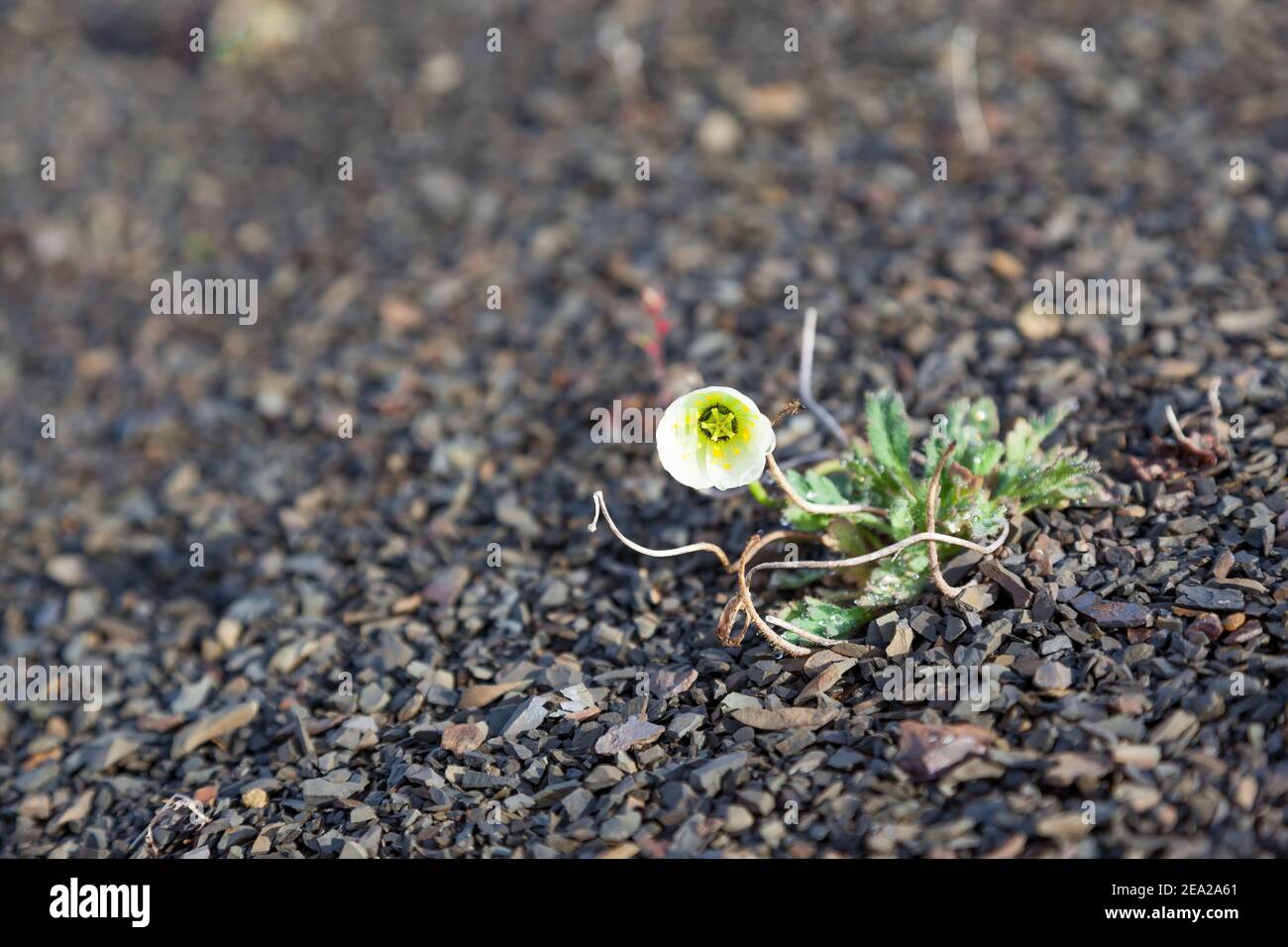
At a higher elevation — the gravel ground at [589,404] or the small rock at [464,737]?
the gravel ground at [589,404]

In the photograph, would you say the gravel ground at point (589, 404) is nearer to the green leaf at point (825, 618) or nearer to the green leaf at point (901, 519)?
the green leaf at point (825, 618)

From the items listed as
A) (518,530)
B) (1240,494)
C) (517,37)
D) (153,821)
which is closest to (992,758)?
(1240,494)

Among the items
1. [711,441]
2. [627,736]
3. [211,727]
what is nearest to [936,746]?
[627,736]

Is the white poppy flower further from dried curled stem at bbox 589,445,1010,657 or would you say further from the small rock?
the small rock

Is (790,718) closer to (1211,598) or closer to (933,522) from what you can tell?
(933,522)

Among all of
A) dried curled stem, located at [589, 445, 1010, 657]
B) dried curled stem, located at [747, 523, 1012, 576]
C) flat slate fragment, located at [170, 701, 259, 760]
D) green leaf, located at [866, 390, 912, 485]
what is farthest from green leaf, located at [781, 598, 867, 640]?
flat slate fragment, located at [170, 701, 259, 760]

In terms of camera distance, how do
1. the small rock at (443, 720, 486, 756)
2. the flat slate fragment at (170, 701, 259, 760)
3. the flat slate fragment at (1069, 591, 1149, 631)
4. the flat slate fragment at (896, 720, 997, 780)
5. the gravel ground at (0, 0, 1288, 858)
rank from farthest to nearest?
the flat slate fragment at (170, 701, 259, 760)
the small rock at (443, 720, 486, 756)
the flat slate fragment at (1069, 591, 1149, 631)
the gravel ground at (0, 0, 1288, 858)
the flat slate fragment at (896, 720, 997, 780)

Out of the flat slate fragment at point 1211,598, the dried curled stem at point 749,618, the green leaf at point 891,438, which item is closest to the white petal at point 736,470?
the dried curled stem at point 749,618
